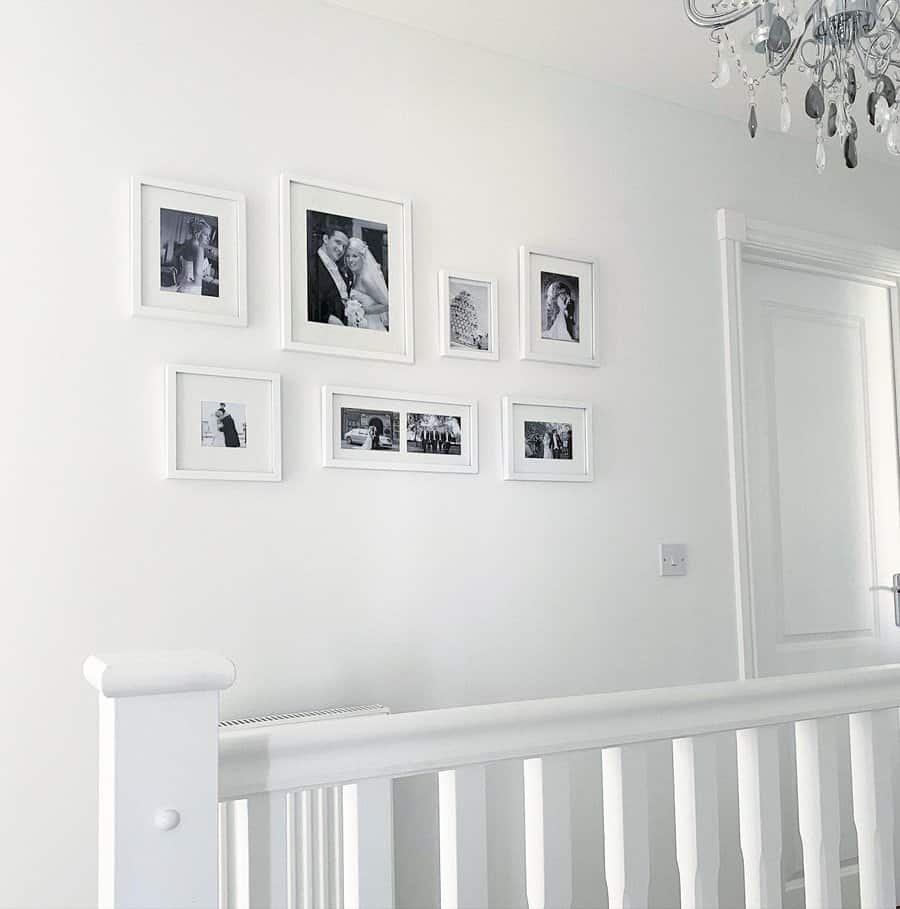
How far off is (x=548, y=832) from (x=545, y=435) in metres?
A: 1.66

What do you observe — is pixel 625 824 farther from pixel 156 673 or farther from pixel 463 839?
pixel 156 673

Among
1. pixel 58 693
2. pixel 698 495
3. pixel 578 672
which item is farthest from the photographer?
pixel 698 495

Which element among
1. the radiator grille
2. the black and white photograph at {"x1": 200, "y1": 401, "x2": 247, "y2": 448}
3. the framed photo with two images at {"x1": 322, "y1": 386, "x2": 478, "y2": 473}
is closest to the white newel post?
the radiator grille

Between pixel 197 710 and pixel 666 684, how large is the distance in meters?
2.13

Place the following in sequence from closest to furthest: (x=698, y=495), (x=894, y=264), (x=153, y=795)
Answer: (x=153, y=795), (x=698, y=495), (x=894, y=264)

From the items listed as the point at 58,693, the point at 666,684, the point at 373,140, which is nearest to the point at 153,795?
the point at 58,693

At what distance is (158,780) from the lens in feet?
2.88

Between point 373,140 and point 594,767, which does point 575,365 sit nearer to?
point 373,140

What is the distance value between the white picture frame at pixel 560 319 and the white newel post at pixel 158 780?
6.17ft

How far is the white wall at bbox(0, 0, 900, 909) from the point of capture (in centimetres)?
203

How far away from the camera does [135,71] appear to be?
219 cm

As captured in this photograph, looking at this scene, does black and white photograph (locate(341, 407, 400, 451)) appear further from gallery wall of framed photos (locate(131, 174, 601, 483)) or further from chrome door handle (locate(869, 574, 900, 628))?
chrome door handle (locate(869, 574, 900, 628))

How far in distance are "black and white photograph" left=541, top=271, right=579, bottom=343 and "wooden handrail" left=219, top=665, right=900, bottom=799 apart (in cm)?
155

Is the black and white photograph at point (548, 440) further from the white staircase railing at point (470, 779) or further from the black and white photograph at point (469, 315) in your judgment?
the white staircase railing at point (470, 779)
